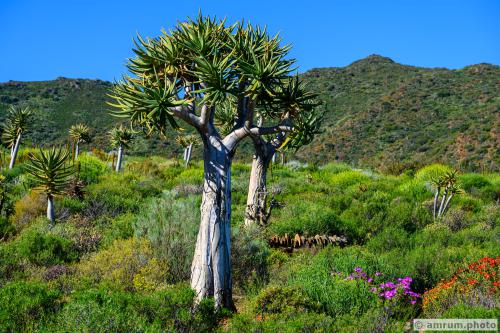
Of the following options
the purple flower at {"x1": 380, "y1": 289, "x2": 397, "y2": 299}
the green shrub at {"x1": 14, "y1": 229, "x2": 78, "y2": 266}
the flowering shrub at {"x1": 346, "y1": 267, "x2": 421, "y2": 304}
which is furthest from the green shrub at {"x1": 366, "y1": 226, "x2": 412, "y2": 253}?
the green shrub at {"x1": 14, "y1": 229, "x2": 78, "y2": 266}

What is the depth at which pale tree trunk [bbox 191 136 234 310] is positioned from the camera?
27.5 feet

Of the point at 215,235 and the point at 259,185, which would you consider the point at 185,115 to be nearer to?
the point at 215,235

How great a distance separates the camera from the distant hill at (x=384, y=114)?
39.2m

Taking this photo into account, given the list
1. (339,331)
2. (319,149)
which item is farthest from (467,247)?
(319,149)

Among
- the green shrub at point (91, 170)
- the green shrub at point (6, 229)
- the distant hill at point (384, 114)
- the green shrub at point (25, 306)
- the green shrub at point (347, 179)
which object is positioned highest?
the distant hill at point (384, 114)

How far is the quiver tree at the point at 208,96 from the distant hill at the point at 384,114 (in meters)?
22.6

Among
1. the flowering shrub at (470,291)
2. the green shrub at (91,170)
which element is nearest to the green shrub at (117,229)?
the green shrub at (91,170)

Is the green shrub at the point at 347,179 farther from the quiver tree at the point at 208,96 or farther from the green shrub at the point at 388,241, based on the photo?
the quiver tree at the point at 208,96

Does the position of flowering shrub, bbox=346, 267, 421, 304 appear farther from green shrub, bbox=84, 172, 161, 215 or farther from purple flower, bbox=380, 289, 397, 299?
green shrub, bbox=84, 172, 161, 215

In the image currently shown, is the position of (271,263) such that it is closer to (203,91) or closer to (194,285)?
(194,285)

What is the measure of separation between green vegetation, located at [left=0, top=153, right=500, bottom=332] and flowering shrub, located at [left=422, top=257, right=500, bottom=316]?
33 mm

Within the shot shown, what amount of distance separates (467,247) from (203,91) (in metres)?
7.56

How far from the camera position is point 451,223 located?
15.0 metres

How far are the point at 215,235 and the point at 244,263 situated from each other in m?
2.42
